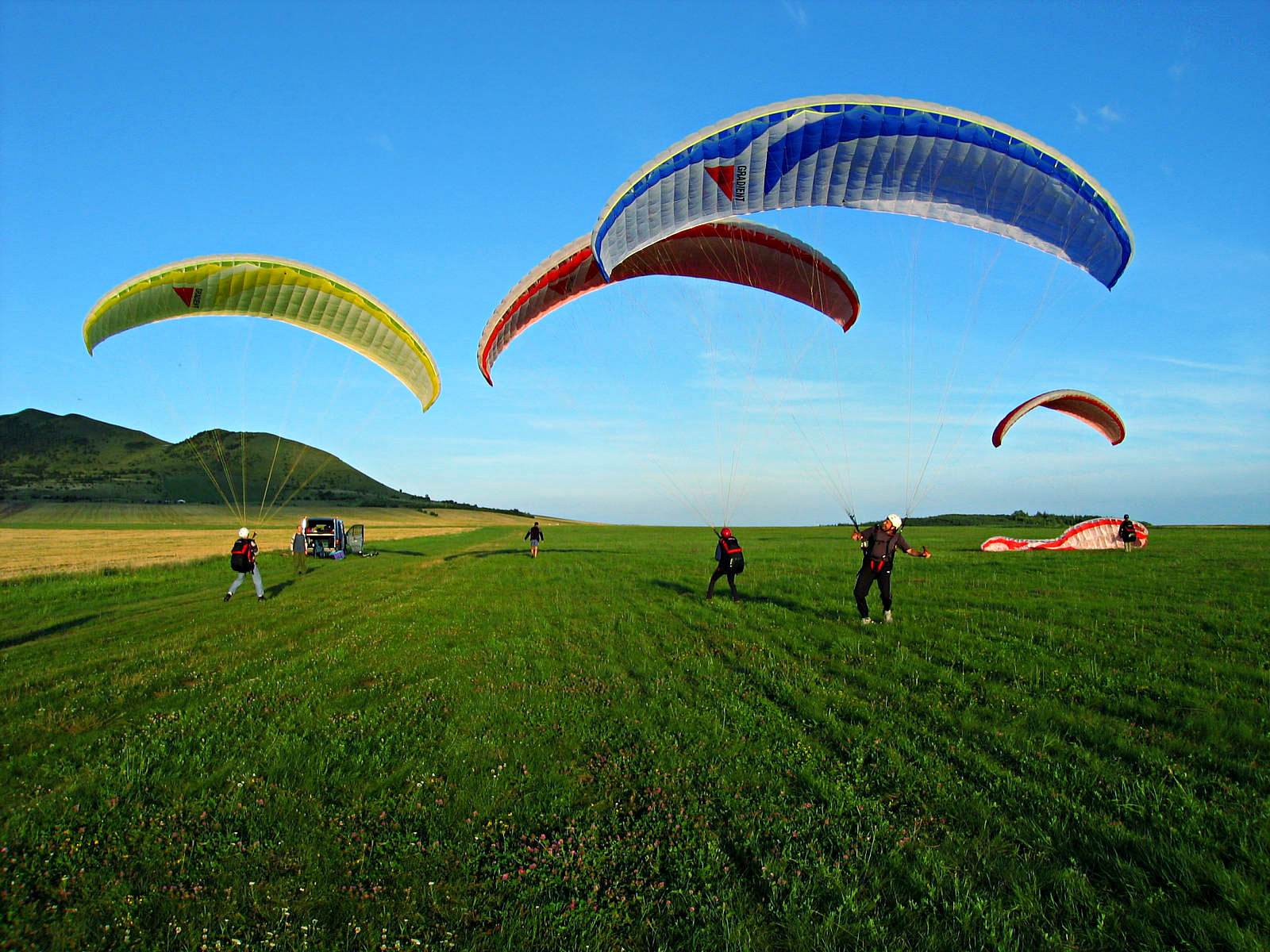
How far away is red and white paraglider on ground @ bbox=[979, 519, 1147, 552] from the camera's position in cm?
2802

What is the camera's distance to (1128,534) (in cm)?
2689

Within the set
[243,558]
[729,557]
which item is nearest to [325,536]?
[243,558]

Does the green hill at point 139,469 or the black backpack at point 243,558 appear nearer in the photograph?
the black backpack at point 243,558

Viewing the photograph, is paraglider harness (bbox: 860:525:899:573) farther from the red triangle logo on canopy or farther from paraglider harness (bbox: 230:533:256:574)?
paraglider harness (bbox: 230:533:256:574)

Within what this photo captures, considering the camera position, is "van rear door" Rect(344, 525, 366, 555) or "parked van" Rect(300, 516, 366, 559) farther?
"van rear door" Rect(344, 525, 366, 555)

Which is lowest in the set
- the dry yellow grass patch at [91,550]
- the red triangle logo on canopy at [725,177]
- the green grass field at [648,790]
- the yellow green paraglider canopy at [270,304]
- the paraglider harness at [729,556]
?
the dry yellow grass patch at [91,550]

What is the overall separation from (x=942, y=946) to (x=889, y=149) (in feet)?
35.4

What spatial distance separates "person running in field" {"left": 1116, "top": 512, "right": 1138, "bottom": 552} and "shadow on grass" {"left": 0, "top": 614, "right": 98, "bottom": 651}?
118 feet

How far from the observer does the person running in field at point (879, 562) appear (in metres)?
10.8

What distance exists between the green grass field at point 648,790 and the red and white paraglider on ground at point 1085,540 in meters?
19.5

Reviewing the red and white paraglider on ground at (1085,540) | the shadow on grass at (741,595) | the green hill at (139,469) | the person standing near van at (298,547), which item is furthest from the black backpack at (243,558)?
the green hill at (139,469)

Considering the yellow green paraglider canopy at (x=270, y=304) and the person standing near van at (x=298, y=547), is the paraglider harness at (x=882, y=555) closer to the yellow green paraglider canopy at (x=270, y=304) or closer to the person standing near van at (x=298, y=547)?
the yellow green paraglider canopy at (x=270, y=304)

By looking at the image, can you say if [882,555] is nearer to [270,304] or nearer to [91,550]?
[270,304]

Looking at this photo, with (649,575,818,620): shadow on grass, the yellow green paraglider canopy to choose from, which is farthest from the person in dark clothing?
the yellow green paraglider canopy
